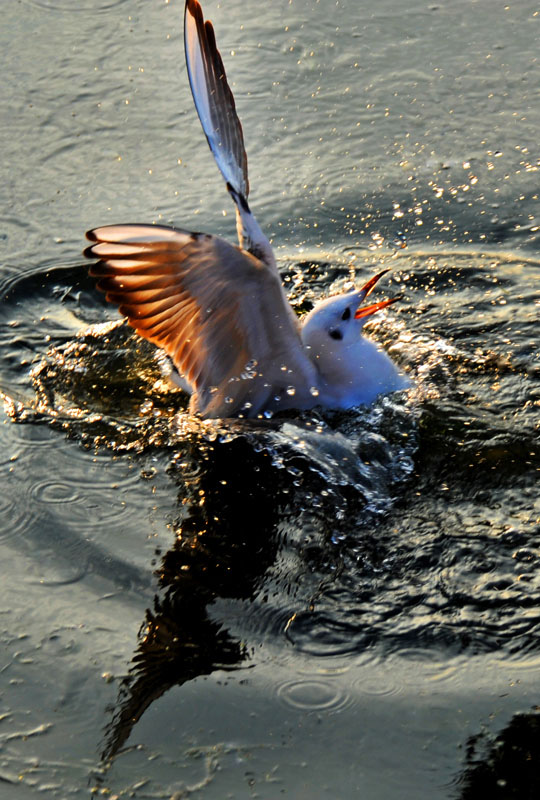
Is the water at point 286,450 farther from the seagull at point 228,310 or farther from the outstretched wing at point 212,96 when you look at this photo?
the outstretched wing at point 212,96

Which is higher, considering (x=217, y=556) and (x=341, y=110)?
(x=341, y=110)

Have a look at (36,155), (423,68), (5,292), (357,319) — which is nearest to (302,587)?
(357,319)

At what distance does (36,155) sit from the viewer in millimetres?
5609

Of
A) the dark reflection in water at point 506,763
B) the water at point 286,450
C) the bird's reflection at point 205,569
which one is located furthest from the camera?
the bird's reflection at point 205,569

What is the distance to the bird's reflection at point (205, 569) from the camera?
2.87 m

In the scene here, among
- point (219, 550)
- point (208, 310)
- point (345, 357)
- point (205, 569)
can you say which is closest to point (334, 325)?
point (345, 357)

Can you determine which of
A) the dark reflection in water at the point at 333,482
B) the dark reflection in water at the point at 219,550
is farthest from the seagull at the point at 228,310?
the dark reflection in water at the point at 219,550

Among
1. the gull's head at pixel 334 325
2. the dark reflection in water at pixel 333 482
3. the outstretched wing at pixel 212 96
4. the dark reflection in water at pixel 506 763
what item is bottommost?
the dark reflection in water at pixel 506 763

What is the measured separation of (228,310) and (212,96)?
0.89 meters

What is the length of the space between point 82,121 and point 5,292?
142cm

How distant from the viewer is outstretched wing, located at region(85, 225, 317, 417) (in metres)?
3.59

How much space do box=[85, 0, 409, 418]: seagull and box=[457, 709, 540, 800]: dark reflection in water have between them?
1.78 meters

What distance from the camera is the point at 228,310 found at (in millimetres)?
3820

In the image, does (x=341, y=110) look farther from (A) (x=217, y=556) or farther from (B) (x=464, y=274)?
(A) (x=217, y=556)
